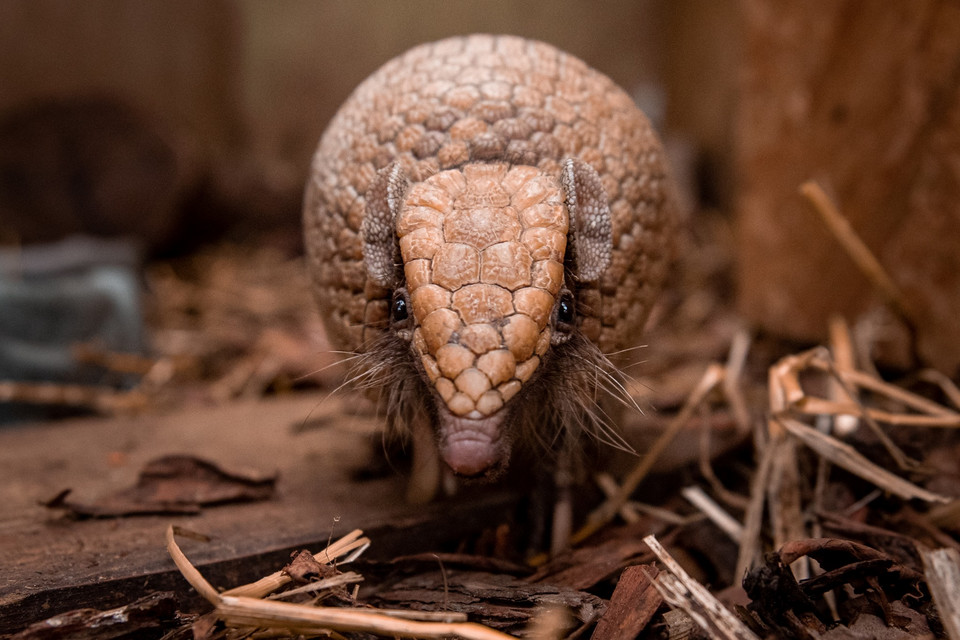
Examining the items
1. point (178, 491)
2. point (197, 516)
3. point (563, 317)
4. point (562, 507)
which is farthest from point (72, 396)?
point (563, 317)

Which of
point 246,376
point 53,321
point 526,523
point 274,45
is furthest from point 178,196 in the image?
point 526,523

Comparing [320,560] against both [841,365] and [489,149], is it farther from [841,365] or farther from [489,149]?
→ [841,365]

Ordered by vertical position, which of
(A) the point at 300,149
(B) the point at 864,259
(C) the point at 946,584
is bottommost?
(C) the point at 946,584

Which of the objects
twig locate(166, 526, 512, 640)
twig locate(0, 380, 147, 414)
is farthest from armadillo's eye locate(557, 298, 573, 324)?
twig locate(0, 380, 147, 414)

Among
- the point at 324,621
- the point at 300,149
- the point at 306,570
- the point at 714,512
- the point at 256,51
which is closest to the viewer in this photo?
the point at 324,621

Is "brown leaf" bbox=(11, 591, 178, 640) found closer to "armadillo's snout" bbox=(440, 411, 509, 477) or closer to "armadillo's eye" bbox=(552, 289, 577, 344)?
"armadillo's snout" bbox=(440, 411, 509, 477)
